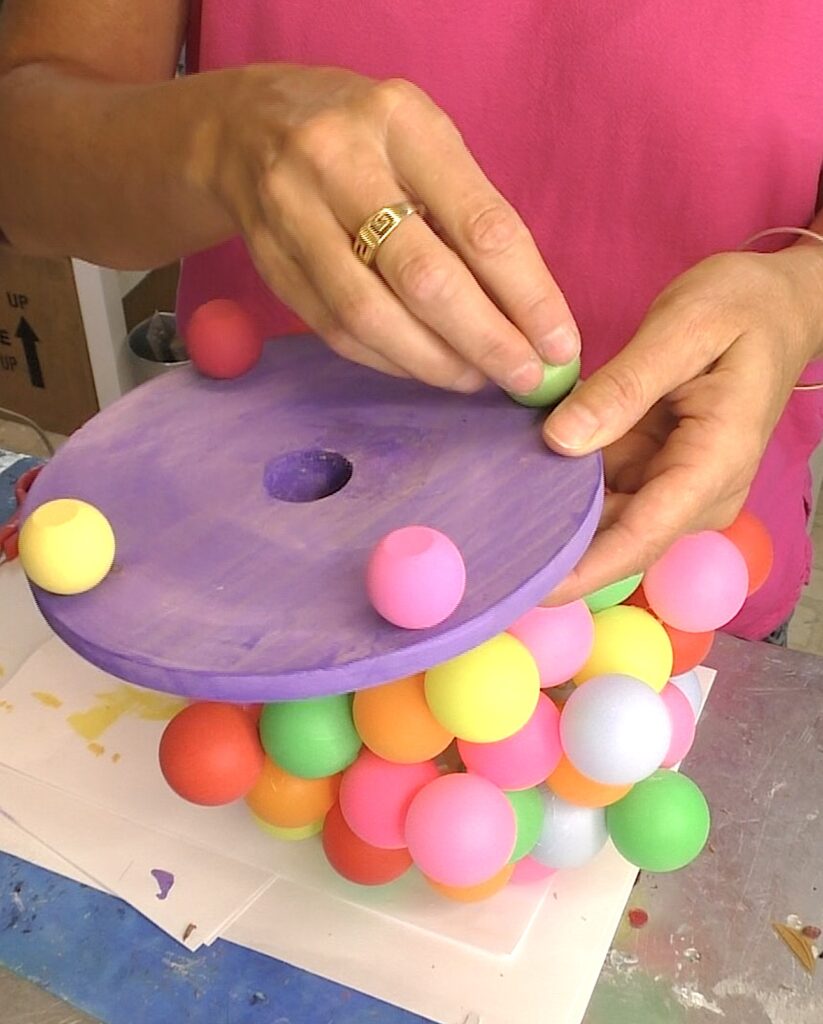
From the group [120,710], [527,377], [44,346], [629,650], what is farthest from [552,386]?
[44,346]

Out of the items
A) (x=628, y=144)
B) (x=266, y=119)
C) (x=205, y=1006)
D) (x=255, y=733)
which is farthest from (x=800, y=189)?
(x=205, y=1006)

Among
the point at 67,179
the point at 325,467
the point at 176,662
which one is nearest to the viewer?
the point at 176,662

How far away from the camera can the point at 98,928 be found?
1.95 ft

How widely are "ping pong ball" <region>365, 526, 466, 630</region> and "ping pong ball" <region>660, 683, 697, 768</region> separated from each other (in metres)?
0.19

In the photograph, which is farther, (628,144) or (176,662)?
(628,144)

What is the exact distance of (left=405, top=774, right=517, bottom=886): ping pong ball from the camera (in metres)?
0.51

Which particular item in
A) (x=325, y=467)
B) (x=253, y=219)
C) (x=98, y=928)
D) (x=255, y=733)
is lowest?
(x=98, y=928)

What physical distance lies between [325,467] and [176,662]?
5.8 inches

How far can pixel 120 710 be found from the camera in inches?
27.4

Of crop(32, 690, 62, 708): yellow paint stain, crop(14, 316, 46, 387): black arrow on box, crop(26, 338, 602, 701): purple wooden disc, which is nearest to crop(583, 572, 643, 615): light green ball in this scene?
crop(26, 338, 602, 701): purple wooden disc

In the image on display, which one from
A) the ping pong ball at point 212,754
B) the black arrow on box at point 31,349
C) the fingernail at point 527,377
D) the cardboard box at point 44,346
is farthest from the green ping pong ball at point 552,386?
the black arrow on box at point 31,349

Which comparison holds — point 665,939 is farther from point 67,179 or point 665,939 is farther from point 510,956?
point 67,179

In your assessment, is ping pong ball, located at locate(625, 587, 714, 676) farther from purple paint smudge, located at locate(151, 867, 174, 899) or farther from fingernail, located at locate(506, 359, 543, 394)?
purple paint smudge, located at locate(151, 867, 174, 899)

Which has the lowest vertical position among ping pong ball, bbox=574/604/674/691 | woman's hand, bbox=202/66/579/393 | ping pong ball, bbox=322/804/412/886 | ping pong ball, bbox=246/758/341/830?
ping pong ball, bbox=322/804/412/886
